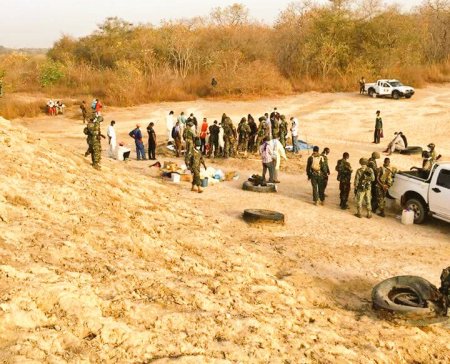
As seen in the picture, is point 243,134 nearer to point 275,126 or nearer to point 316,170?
point 275,126

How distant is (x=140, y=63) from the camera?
37188mm

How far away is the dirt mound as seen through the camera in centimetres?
452

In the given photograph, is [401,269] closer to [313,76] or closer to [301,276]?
[301,276]

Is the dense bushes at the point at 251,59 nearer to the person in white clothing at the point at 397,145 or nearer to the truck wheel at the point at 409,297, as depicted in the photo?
the person in white clothing at the point at 397,145

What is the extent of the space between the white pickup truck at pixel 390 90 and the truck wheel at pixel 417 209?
2150 centimetres

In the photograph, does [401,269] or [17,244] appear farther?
[401,269]

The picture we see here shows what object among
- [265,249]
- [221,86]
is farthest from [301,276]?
[221,86]

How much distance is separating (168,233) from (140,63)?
3137cm

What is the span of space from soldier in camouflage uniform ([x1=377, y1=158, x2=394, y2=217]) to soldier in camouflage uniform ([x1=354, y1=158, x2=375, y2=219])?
0.29m

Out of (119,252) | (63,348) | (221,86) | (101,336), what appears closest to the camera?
(63,348)

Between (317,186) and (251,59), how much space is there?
30750mm

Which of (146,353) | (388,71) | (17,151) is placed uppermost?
(388,71)

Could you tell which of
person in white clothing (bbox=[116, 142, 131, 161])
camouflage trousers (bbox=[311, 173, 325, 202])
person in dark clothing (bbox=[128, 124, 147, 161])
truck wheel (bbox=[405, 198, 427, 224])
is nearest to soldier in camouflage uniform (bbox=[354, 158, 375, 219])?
truck wheel (bbox=[405, 198, 427, 224])

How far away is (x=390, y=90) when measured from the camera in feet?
99.2
